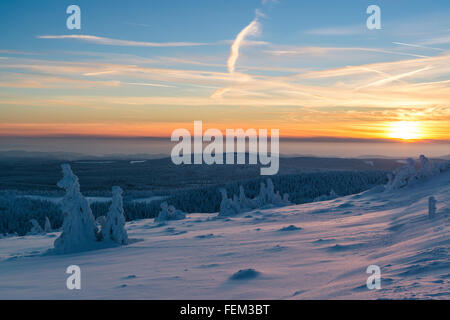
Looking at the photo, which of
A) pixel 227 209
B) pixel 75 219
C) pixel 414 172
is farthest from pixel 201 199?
pixel 75 219

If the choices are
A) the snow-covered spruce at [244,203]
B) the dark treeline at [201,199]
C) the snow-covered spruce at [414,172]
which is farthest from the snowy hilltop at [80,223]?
the dark treeline at [201,199]

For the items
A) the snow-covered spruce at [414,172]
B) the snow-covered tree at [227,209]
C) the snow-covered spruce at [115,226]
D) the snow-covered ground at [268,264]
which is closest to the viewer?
the snow-covered ground at [268,264]

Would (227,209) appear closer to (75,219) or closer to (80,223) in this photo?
(80,223)

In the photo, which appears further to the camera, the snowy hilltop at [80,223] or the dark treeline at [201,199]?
the dark treeline at [201,199]

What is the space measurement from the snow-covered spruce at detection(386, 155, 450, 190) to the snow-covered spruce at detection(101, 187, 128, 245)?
862 inches

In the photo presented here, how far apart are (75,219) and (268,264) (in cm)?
1244

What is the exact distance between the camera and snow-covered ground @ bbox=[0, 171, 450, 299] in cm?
863

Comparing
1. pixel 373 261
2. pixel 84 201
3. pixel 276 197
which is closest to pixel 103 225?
pixel 84 201

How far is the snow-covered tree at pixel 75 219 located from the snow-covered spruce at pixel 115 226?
750 mm

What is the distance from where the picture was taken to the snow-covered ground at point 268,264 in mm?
8633

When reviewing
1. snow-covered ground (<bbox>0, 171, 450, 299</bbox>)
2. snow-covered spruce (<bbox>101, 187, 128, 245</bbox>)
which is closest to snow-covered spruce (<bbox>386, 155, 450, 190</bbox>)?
snow-covered ground (<bbox>0, 171, 450, 299</bbox>)

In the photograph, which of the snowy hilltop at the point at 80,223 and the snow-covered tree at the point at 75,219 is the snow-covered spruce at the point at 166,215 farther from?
the snow-covered tree at the point at 75,219

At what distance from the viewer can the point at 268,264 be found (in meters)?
12.0
